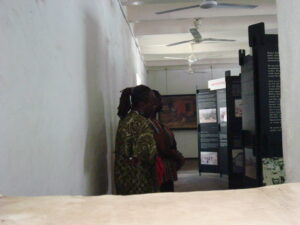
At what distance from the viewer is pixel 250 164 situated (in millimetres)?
3086

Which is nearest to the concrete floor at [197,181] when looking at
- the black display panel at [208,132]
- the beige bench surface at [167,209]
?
the black display panel at [208,132]

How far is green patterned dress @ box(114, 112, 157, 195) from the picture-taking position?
8.26 feet

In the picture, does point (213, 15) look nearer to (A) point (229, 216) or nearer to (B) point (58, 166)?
(B) point (58, 166)

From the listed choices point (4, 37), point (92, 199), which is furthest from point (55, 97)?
point (92, 199)

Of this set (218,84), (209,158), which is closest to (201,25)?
(218,84)

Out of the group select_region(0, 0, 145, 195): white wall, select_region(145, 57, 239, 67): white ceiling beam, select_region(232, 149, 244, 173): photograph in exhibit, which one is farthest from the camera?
select_region(145, 57, 239, 67): white ceiling beam

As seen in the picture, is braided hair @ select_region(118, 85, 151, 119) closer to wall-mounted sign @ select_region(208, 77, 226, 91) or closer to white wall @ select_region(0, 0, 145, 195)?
white wall @ select_region(0, 0, 145, 195)

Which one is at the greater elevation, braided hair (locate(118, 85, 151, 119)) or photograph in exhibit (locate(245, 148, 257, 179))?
braided hair (locate(118, 85, 151, 119))

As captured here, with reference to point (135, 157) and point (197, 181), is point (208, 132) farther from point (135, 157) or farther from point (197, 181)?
point (135, 157)

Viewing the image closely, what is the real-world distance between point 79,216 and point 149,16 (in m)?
5.43

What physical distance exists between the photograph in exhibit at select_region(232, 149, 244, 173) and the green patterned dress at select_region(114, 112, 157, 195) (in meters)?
2.63

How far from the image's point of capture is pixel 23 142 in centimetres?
138

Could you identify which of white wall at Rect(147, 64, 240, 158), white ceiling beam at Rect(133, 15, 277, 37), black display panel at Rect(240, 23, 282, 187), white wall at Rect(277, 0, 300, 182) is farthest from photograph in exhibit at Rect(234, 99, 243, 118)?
white wall at Rect(147, 64, 240, 158)

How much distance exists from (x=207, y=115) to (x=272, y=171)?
5376 mm
